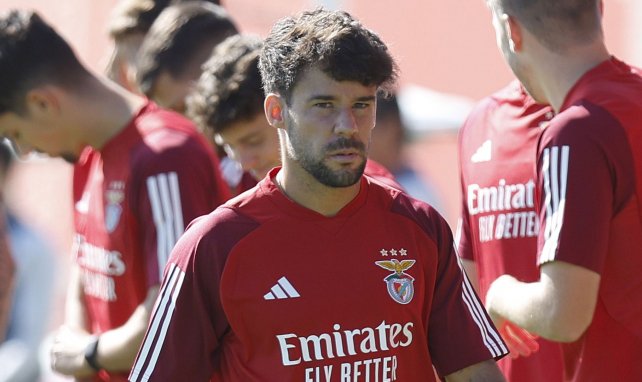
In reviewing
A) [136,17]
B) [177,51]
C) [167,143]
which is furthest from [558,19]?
[136,17]

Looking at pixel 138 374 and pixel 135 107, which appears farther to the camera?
pixel 135 107

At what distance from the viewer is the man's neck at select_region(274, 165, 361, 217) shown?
2.97 metres

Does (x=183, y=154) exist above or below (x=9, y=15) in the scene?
below

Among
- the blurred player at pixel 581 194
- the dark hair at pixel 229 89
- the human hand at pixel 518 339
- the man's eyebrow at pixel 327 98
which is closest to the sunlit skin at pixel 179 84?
the dark hair at pixel 229 89

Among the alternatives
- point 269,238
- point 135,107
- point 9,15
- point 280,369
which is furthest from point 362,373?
point 9,15

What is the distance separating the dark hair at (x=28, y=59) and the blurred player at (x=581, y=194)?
1507 mm

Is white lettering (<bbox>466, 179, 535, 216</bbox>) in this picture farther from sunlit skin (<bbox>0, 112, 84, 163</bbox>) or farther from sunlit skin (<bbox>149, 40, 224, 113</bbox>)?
sunlit skin (<bbox>149, 40, 224, 113</bbox>)

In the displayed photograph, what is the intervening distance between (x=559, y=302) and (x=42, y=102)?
1859 millimetres

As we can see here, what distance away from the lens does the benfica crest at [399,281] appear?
297 centimetres

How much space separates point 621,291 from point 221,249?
3.82 feet

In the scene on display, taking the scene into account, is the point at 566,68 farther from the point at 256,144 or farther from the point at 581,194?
the point at 256,144

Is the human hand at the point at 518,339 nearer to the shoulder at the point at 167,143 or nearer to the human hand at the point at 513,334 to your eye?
the human hand at the point at 513,334

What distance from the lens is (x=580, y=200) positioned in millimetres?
3314

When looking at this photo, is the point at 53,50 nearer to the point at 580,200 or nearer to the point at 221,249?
the point at 221,249
